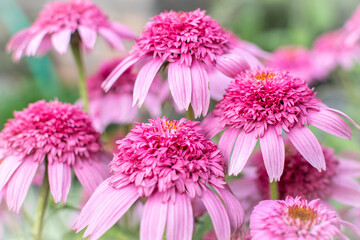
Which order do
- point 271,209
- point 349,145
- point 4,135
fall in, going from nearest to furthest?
point 271,209, point 4,135, point 349,145

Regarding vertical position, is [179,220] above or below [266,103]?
below

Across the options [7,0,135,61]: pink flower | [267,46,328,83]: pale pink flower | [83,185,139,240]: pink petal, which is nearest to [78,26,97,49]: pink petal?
[7,0,135,61]: pink flower

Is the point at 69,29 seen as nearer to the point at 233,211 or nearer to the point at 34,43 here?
the point at 34,43

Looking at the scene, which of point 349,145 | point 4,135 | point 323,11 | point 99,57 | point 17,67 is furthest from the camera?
point 17,67

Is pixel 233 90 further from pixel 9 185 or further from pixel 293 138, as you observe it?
pixel 9 185

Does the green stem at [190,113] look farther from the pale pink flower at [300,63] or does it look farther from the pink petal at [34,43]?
the pale pink flower at [300,63]

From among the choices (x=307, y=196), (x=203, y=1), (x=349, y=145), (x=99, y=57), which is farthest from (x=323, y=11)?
(x=307, y=196)

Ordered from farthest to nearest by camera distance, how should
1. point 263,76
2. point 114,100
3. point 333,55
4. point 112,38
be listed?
point 333,55 → point 114,100 → point 112,38 → point 263,76

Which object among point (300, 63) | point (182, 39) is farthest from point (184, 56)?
point (300, 63)
